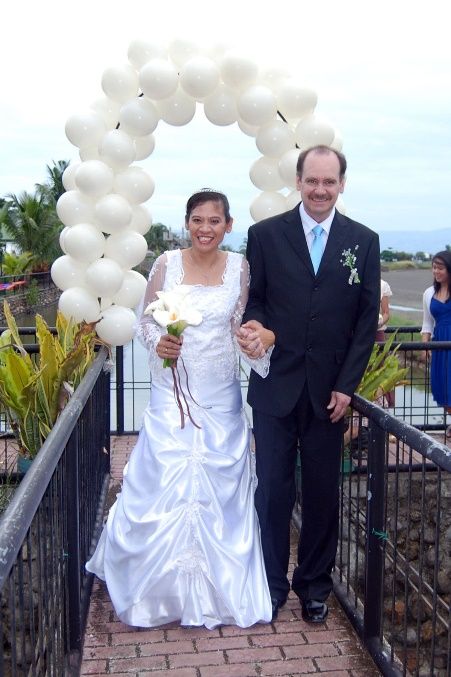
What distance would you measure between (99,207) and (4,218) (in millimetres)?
33371

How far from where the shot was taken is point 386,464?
316cm

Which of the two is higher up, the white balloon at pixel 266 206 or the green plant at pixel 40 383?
the white balloon at pixel 266 206

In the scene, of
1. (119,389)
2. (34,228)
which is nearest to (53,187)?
(34,228)

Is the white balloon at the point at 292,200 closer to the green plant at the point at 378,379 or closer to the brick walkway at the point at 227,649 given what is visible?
the green plant at the point at 378,379

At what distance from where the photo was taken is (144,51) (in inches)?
210

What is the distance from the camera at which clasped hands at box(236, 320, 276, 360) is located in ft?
11.0

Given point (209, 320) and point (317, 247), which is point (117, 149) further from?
point (317, 247)

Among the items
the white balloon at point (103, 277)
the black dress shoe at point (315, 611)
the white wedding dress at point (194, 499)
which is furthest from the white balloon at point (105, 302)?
the black dress shoe at point (315, 611)

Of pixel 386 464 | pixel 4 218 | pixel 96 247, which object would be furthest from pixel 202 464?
pixel 4 218

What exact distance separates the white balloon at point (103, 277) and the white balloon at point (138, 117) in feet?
3.12

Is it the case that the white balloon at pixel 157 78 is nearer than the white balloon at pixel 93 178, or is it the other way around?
the white balloon at pixel 157 78

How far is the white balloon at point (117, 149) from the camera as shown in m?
5.34

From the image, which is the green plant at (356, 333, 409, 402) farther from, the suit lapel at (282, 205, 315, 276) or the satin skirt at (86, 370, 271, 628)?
the suit lapel at (282, 205, 315, 276)

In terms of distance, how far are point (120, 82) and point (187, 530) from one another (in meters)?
3.27
